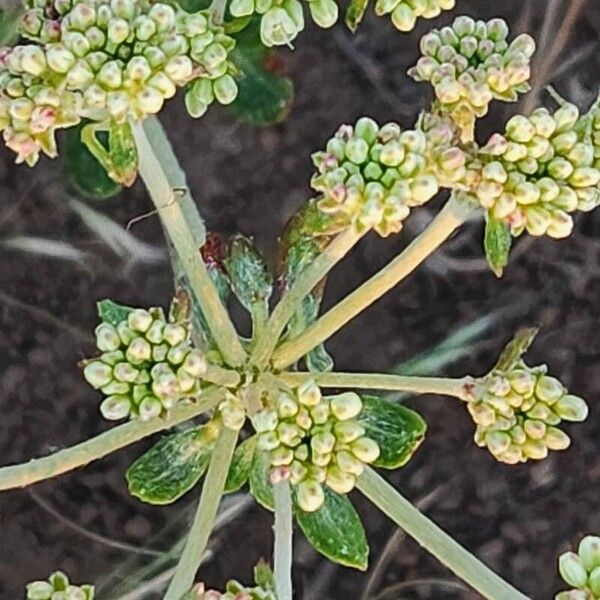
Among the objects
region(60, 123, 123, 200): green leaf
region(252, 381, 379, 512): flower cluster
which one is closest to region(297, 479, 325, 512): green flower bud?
region(252, 381, 379, 512): flower cluster

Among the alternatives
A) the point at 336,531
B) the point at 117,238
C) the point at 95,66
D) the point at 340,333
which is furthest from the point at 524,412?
the point at 117,238

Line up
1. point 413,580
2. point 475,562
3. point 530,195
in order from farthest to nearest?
point 413,580 → point 475,562 → point 530,195

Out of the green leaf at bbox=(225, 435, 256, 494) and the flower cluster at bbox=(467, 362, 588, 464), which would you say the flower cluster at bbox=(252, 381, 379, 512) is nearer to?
the flower cluster at bbox=(467, 362, 588, 464)

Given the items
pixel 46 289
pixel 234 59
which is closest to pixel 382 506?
pixel 234 59

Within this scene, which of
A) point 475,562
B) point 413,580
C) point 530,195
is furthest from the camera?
point 413,580

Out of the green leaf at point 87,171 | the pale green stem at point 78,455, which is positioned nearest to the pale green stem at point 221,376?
the pale green stem at point 78,455

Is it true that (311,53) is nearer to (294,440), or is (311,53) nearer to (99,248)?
(99,248)
